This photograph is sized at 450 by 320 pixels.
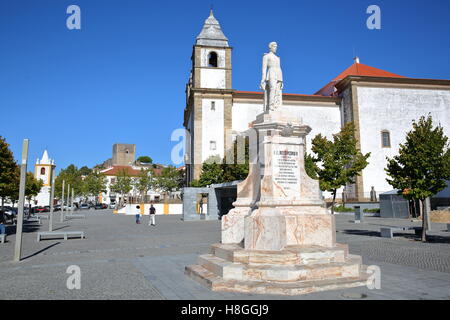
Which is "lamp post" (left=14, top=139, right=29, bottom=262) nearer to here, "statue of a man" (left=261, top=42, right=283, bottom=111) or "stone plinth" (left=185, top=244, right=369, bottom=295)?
"stone plinth" (left=185, top=244, right=369, bottom=295)

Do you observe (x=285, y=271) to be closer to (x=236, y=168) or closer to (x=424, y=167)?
(x=424, y=167)

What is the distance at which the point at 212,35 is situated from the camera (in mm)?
44750

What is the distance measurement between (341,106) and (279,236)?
43.4 m

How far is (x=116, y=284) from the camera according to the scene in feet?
21.1

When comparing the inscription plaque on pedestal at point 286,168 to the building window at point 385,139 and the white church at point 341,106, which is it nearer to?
the white church at point 341,106

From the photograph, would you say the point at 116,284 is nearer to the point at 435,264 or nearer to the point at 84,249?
the point at 84,249

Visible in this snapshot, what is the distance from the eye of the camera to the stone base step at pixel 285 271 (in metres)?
5.75

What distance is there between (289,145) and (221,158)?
33.9 metres

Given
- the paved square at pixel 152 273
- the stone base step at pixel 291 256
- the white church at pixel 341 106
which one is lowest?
the paved square at pixel 152 273

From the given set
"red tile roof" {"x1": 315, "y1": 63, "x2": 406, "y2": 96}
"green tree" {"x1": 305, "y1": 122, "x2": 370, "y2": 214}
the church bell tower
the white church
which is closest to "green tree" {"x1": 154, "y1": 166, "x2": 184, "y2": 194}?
the white church

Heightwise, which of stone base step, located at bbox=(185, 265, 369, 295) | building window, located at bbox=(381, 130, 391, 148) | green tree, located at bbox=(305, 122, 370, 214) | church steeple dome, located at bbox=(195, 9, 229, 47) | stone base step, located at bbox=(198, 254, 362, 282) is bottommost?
stone base step, located at bbox=(185, 265, 369, 295)

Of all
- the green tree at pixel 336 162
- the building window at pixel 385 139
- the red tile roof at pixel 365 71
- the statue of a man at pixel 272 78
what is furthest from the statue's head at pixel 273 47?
the red tile roof at pixel 365 71

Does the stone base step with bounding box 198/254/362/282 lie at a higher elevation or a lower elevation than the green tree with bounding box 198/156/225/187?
lower

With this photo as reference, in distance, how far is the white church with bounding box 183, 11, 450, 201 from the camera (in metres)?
42.2
